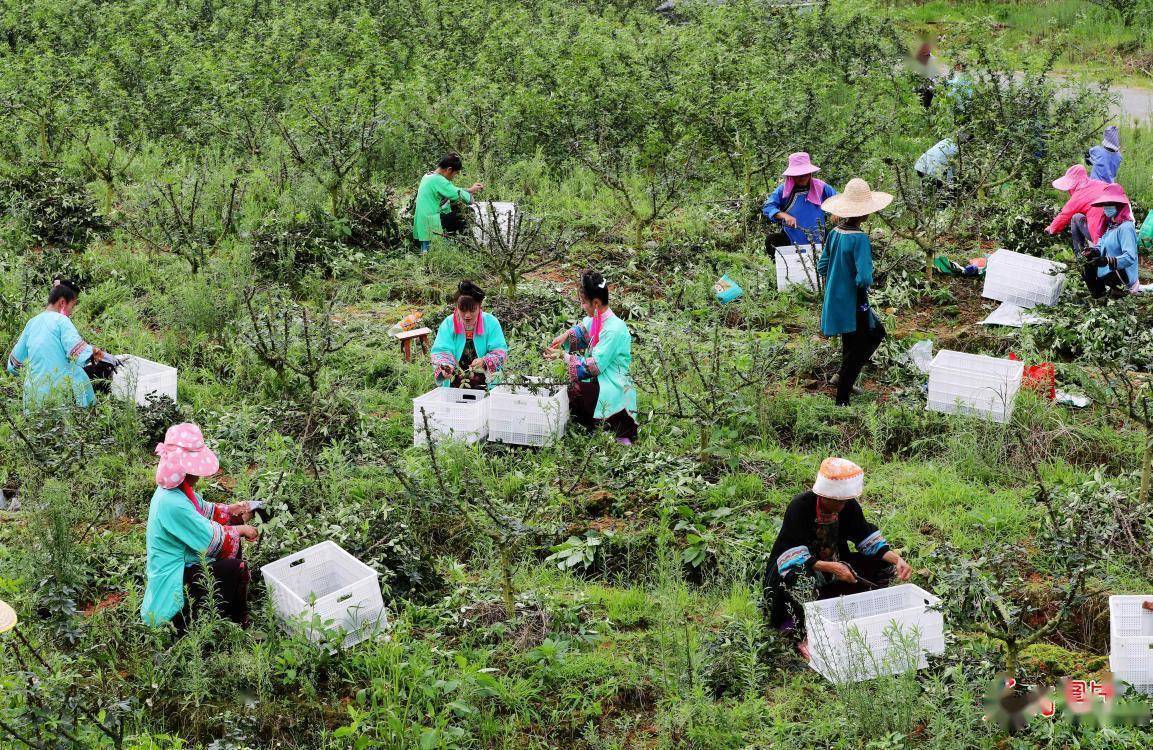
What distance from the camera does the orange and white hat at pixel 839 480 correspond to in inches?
199

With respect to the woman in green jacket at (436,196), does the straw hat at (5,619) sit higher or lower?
higher

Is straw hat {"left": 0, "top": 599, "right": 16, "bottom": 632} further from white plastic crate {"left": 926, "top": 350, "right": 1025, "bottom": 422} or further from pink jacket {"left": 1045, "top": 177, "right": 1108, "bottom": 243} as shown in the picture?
pink jacket {"left": 1045, "top": 177, "right": 1108, "bottom": 243}

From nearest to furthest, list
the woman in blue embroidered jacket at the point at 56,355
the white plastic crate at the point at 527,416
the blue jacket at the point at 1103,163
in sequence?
1. the white plastic crate at the point at 527,416
2. the woman in blue embroidered jacket at the point at 56,355
3. the blue jacket at the point at 1103,163

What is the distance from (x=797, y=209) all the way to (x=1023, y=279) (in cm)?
175

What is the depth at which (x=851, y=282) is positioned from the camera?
23.6 ft

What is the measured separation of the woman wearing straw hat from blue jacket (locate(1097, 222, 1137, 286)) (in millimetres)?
2013

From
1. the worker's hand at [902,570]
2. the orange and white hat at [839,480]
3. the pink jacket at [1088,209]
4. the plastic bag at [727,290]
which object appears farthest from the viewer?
the plastic bag at [727,290]

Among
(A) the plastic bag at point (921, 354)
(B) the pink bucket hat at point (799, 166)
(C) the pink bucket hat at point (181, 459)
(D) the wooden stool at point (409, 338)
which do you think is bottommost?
(A) the plastic bag at point (921, 354)

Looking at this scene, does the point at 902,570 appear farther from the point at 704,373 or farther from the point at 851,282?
the point at 704,373

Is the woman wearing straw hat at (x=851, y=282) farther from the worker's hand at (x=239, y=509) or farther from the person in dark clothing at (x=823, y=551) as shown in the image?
the worker's hand at (x=239, y=509)

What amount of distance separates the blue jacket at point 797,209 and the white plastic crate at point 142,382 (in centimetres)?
462

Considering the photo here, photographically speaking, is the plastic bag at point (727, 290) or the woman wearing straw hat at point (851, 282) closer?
the woman wearing straw hat at point (851, 282)

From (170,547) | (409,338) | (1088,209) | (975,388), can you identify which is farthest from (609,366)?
(1088,209)

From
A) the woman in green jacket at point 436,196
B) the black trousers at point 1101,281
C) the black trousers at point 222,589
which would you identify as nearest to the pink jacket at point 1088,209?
the black trousers at point 1101,281
